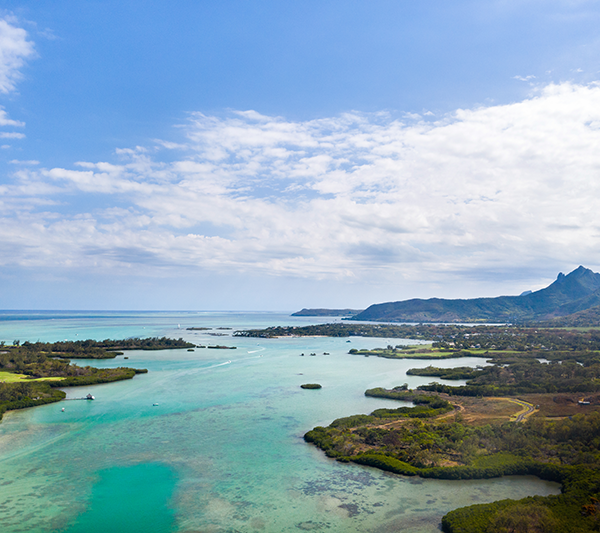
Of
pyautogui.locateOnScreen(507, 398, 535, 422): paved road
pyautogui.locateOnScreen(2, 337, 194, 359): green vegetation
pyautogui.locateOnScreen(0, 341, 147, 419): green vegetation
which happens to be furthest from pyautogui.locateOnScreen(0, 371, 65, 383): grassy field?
pyautogui.locateOnScreen(507, 398, 535, 422): paved road

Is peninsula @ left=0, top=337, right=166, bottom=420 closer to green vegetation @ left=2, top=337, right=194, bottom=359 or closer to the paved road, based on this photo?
green vegetation @ left=2, top=337, right=194, bottom=359

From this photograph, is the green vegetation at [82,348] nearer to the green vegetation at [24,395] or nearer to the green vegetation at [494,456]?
the green vegetation at [24,395]

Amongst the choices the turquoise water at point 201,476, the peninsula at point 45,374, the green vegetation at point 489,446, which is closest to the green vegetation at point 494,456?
the green vegetation at point 489,446

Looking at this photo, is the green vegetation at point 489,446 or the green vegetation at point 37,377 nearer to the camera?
the green vegetation at point 489,446

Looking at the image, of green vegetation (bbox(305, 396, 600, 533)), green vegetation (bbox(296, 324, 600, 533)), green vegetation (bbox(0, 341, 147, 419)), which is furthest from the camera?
green vegetation (bbox(0, 341, 147, 419))

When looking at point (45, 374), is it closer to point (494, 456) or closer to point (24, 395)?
point (24, 395)

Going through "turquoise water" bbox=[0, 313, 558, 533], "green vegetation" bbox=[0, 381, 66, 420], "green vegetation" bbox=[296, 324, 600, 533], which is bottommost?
"turquoise water" bbox=[0, 313, 558, 533]

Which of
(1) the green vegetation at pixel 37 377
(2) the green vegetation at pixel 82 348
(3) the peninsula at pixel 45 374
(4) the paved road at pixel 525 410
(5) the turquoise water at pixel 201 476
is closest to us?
(5) the turquoise water at pixel 201 476

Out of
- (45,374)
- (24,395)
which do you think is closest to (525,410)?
(24,395)

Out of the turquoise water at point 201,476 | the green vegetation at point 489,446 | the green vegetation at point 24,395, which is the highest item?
the green vegetation at point 24,395
